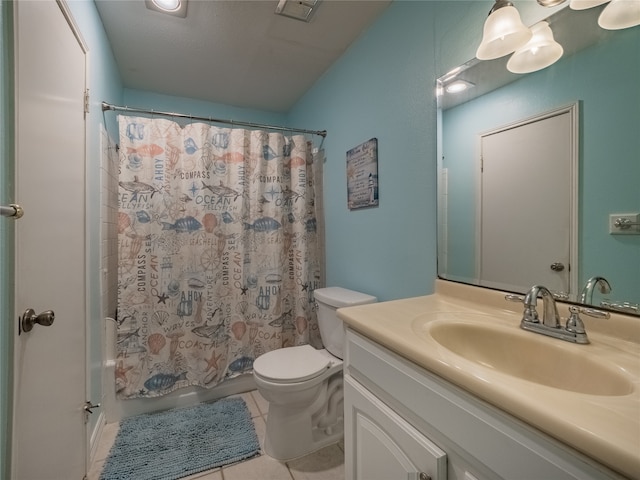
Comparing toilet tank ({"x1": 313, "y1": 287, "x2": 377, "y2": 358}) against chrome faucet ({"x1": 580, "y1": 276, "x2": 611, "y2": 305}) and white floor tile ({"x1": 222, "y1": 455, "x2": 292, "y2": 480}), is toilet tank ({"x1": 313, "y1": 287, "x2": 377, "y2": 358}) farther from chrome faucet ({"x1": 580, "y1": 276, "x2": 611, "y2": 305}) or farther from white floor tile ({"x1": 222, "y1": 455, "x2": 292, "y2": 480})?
chrome faucet ({"x1": 580, "y1": 276, "x2": 611, "y2": 305})

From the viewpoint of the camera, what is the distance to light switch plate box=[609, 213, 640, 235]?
0.71 m

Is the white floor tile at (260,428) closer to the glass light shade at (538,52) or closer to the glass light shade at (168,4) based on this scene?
the glass light shade at (538,52)

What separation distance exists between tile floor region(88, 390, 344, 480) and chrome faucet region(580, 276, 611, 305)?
4.24ft

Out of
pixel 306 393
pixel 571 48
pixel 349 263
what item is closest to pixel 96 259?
pixel 306 393

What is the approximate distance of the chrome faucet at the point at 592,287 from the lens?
75cm

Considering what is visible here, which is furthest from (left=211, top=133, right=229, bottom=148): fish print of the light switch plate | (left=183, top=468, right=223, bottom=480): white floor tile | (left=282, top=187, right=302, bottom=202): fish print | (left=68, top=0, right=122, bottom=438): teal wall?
the light switch plate

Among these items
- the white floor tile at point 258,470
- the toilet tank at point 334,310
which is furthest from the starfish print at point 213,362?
the toilet tank at point 334,310

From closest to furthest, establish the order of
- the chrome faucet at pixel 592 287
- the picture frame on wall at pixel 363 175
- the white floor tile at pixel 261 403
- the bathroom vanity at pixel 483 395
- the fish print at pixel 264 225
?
the bathroom vanity at pixel 483 395, the chrome faucet at pixel 592 287, the picture frame on wall at pixel 363 175, the white floor tile at pixel 261 403, the fish print at pixel 264 225

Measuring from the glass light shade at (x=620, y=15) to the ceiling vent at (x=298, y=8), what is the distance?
1204 millimetres

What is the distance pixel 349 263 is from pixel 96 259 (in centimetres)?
145

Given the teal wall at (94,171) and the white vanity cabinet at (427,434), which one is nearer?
the white vanity cabinet at (427,434)

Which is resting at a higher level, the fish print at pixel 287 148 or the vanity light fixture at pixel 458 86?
the fish print at pixel 287 148

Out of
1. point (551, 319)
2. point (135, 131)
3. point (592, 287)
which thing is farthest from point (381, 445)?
point (135, 131)

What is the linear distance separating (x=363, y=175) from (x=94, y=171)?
146cm
